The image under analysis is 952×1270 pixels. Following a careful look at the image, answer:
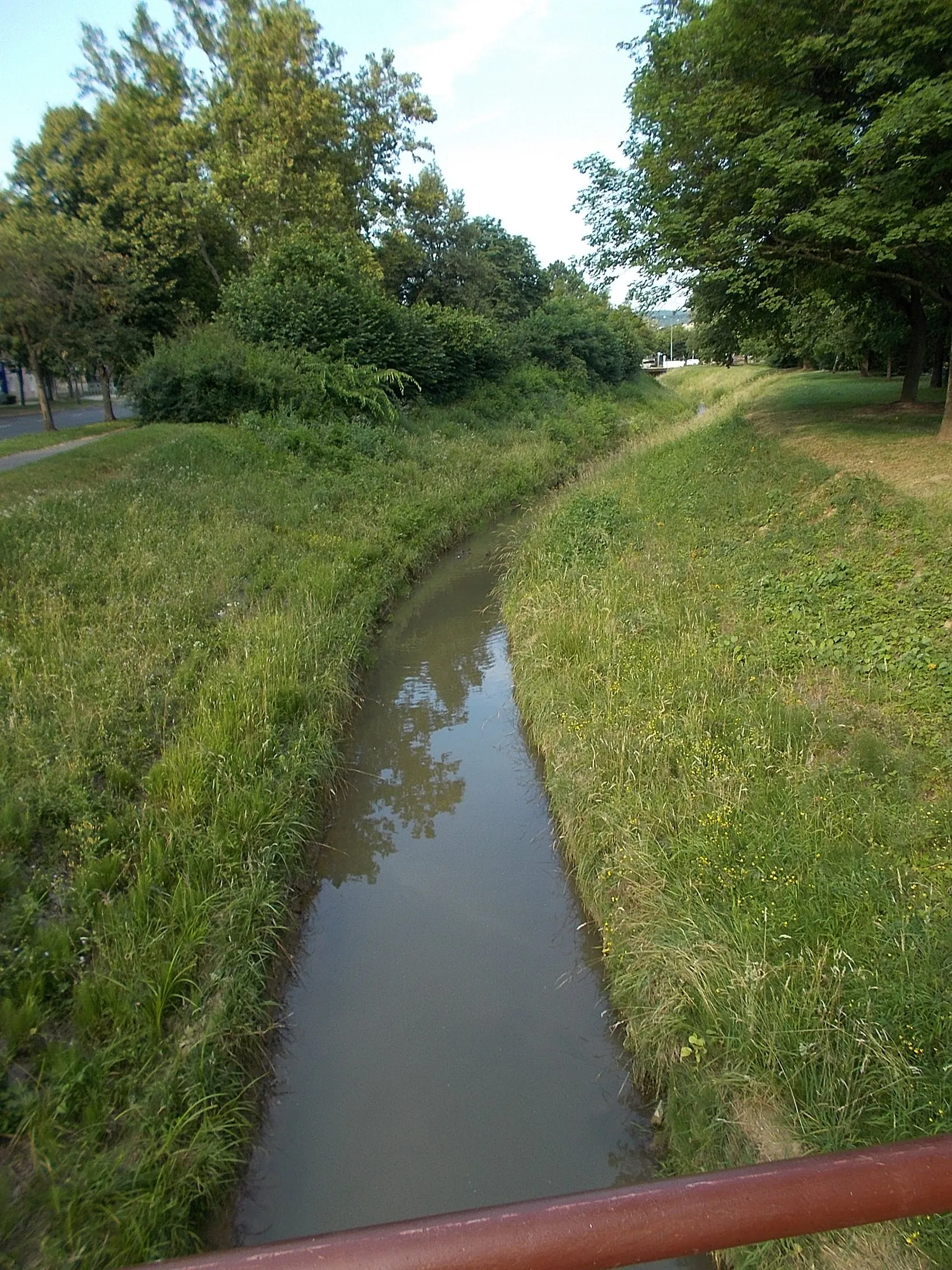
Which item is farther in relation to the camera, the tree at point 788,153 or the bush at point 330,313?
the bush at point 330,313

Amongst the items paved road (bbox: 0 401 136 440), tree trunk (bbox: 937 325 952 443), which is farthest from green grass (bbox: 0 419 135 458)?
tree trunk (bbox: 937 325 952 443)

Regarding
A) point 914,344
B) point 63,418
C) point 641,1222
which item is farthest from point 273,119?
point 641,1222

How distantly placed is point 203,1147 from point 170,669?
4.91 m

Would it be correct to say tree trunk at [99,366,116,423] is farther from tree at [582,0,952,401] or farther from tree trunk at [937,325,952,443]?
tree trunk at [937,325,952,443]

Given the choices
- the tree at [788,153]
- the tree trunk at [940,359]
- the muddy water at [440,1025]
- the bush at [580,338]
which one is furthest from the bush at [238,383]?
the bush at [580,338]

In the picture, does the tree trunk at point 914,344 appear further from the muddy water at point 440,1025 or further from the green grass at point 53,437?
the green grass at point 53,437

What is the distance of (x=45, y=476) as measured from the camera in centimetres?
1310

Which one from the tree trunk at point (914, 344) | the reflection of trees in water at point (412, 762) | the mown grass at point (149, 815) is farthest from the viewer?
the tree trunk at point (914, 344)

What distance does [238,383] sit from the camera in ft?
64.2

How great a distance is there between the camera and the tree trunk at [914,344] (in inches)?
636

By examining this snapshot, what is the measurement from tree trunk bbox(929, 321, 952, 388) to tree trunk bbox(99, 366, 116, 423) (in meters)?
20.5

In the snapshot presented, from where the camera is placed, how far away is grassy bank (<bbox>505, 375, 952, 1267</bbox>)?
3537 mm

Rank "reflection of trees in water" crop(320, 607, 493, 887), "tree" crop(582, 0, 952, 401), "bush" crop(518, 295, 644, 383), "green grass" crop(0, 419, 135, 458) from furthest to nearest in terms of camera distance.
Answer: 1. "bush" crop(518, 295, 644, 383)
2. "green grass" crop(0, 419, 135, 458)
3. "tree" crop(582, 0, 952, 401)
4. "reflection of trees in water" crop(320, 607, 493, 887)

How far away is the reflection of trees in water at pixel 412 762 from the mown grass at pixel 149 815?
0.39m
